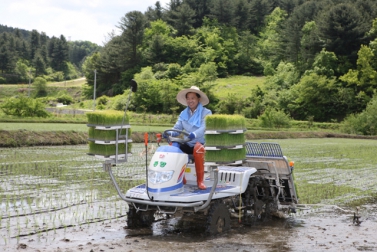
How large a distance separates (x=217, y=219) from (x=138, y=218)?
4.48 ft

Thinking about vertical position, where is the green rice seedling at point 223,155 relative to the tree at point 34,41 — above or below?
below

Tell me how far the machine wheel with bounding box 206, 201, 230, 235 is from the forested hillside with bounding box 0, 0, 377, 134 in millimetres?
46453

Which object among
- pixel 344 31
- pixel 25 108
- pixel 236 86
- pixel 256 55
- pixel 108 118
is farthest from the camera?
pixel 256 55

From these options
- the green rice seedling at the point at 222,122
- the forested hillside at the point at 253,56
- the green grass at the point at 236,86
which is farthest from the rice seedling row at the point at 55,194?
the green grass at the point at 236,86

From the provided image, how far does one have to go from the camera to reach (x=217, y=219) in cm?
807

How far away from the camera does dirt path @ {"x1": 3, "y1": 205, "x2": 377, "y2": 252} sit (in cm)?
713

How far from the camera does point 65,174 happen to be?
14602 millimetres

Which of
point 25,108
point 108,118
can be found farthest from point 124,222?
point 25,108

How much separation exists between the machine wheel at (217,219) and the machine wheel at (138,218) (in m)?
1.22

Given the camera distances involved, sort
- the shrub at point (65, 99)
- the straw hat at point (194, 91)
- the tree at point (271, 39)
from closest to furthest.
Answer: the straw hat at point (194, 91) < the shrub at point (65, 99) < the tree at point (271, 39)

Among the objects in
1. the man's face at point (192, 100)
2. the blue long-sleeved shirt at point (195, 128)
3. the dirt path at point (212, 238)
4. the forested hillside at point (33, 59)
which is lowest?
the dirt path at point (212, 238)

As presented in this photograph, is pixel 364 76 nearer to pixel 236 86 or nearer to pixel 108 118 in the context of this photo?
pixel 236 86

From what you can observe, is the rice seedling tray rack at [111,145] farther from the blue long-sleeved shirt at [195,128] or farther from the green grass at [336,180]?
the green grass at [336,180]

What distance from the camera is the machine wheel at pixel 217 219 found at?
7.91 m
